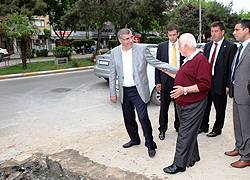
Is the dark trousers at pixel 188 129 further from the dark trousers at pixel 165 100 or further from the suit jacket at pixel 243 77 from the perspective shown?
the dark trousers at pixel 165 100

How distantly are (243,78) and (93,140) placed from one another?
2521mm

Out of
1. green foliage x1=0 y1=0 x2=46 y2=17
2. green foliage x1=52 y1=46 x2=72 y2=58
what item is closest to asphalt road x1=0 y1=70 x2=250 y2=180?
green foliage x1=52 y1=46 x2=72 y2=58

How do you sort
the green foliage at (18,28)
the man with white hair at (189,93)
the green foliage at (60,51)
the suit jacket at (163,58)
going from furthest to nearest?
1. the green foliage at (60,51)
2. the green foliage at (18,28)
3. the suit jacket at (163,58)
4. the man with white hair at (189,93)

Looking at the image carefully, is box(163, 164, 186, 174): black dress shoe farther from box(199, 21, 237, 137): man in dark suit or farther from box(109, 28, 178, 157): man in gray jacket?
box(199, 21, 237, 137): man in dark suit

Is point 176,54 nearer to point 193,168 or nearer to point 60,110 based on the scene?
point 193,168

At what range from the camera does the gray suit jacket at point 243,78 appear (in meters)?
3.12

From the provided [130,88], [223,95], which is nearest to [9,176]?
[130,88]

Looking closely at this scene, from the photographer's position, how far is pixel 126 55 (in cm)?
360

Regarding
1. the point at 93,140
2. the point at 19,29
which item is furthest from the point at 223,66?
the point at 19,29

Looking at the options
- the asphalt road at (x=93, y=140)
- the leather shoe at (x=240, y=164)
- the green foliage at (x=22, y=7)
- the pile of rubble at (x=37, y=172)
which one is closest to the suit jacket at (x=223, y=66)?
the asphalt road at (x=93, y=140)

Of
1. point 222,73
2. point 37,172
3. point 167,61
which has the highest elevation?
point 167,61

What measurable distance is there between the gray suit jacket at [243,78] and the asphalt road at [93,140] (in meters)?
0.89

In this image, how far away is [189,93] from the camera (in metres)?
2.86

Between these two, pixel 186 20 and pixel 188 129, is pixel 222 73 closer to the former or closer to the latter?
pixel 188 129
